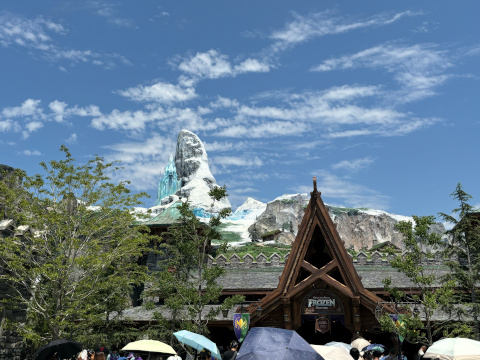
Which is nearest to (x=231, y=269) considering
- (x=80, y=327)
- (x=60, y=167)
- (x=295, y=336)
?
(x=80, y=327)

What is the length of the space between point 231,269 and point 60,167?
17.7 metres

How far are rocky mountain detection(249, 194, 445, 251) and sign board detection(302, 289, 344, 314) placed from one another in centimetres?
8778

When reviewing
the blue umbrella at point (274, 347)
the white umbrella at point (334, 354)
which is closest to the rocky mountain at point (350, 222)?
the white umbrella at point (334, 354)

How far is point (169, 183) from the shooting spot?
182250 mm

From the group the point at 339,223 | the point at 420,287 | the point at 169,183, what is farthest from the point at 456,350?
the point at 169,183

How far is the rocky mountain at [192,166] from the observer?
170 metres

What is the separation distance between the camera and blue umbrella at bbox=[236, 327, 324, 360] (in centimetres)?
762

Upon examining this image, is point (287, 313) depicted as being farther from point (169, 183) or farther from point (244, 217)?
point (169, 183)

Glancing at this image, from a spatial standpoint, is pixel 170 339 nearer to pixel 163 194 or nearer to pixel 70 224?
pixel 70 224

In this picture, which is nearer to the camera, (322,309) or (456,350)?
(456,350)

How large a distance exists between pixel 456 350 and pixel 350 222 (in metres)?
112

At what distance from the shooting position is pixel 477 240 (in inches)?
984

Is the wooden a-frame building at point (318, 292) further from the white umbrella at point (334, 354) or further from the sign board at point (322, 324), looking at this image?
the white umbrella at point (334, 354)

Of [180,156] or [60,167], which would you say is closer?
[60,167]
